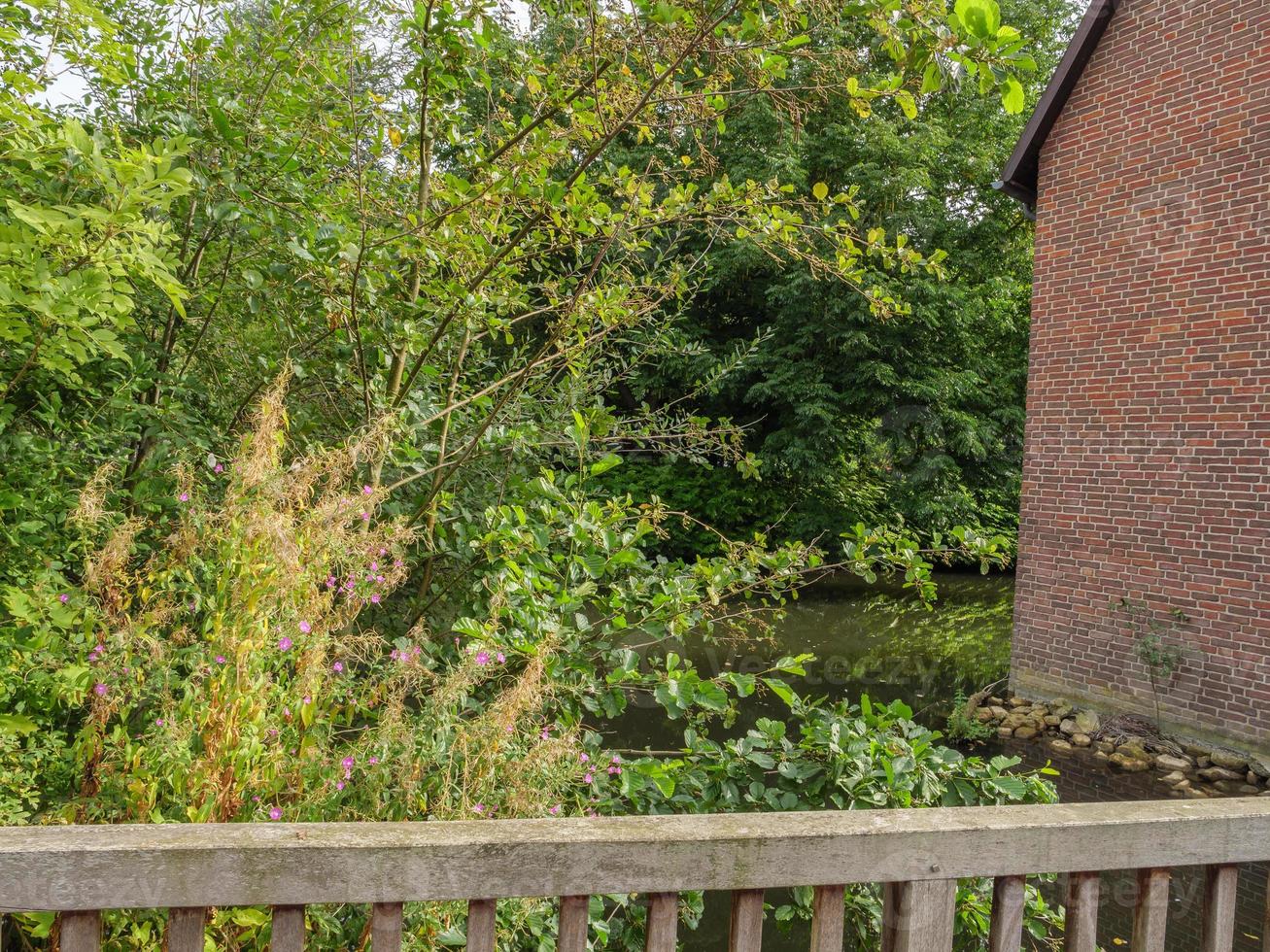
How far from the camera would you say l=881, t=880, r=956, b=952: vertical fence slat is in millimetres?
1428

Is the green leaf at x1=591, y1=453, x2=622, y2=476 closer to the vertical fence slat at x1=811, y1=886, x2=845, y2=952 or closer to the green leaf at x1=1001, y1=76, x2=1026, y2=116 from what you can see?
the green leaf at x1=1001, y1=76, x2=1026, y2=116

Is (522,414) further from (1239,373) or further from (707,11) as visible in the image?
(1239,373)

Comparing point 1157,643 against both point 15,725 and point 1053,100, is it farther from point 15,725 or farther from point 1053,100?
point 15,725

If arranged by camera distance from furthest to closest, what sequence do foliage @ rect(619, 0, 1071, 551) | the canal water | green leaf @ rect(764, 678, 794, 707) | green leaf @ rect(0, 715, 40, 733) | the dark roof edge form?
foliage @ rect(619, 0, 1071, 551) → the dark roof edge → the canal water → green leaf @ rect(764, 678, 794, 707) → green leaf @ rect(0, 715, 40, 733)

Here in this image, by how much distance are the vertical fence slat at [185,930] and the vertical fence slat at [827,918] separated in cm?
89

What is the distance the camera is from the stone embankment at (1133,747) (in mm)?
7203

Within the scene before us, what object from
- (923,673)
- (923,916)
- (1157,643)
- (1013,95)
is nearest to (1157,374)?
(1157,643)

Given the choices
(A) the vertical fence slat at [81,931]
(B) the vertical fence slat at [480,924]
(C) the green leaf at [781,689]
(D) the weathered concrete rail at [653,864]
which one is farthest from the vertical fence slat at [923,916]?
(C) the green leaf at [781,689]

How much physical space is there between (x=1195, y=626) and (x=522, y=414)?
6.38 meters

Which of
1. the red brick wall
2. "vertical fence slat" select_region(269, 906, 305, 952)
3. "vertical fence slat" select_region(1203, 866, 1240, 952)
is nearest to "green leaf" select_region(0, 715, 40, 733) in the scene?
"vertical fence slat" select_region(269, 906, 305, 952)

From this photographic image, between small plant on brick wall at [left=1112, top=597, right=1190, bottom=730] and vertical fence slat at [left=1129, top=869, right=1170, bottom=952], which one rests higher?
vertical fence slat at [left=1129, top=869, right=1170, bottom=952]

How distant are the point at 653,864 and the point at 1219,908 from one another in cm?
100

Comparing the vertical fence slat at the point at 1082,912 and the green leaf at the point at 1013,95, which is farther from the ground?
the green leaf at the point at 1013,95

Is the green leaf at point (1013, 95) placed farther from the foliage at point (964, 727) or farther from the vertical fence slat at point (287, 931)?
the foliage at point (964, 727)
